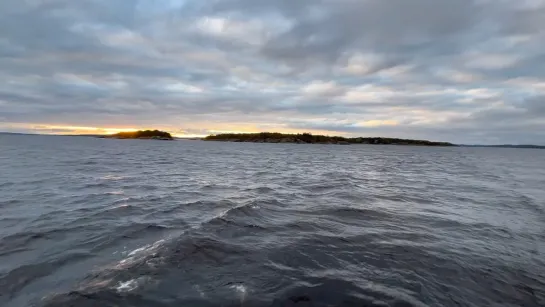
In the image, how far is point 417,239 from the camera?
38.7 ft

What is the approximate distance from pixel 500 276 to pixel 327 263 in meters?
4.90

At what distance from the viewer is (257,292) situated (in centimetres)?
737

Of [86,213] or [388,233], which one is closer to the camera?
[388,233]

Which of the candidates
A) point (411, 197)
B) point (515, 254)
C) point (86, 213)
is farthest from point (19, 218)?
point (411, 197)

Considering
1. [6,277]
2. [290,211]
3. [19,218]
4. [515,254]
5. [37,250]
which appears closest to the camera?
[6,277]

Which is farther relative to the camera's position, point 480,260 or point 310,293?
point 480,260

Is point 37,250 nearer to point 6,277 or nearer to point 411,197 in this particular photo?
point 6,277

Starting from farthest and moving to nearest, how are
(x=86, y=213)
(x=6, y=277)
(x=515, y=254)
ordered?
(x=86, y=213) < (x=515, y=254) < (x=6, y=277)

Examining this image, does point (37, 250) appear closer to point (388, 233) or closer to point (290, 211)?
point (290, 211)

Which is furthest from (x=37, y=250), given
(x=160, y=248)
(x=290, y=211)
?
(x=290, y=211)

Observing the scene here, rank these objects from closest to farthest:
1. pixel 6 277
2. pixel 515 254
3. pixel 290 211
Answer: pixel 6 277 < pixel 515 254 < pixel 290 211

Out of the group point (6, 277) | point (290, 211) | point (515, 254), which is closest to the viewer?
point (6, 277)

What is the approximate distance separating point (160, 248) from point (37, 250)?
3.84 metres

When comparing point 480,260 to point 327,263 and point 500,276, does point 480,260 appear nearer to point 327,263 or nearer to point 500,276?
point 500,276
